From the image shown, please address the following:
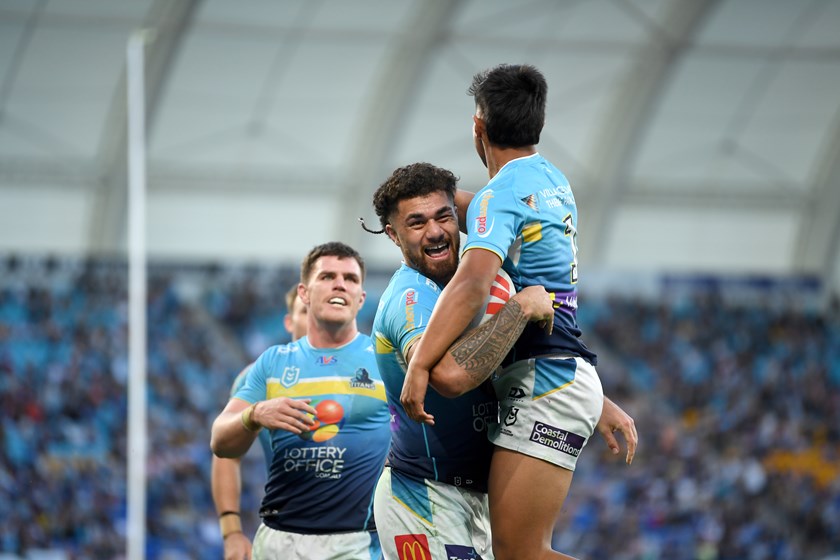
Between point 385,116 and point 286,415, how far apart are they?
21.5 meters

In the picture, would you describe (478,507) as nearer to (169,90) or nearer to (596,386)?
(596,386)

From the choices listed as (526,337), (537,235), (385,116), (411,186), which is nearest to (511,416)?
(526,337)

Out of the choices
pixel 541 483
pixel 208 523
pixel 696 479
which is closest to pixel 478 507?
pixel 541 483

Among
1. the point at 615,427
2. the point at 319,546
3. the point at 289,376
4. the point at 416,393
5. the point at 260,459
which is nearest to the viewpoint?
the point at 416,393

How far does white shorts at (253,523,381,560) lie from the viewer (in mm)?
6203

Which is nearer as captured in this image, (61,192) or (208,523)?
(208,523)

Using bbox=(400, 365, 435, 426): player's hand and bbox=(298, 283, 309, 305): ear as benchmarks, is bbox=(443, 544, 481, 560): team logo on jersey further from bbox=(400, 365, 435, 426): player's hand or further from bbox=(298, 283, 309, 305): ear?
bbox=(298, 283, 309, 305): ear

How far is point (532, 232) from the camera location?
4484mm

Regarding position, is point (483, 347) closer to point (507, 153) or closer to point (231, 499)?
point (507, 153)

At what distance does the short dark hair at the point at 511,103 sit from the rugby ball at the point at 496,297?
23.0 inches

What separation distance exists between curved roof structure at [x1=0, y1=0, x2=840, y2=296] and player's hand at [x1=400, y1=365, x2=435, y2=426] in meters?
20.3

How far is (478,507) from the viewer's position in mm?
4836

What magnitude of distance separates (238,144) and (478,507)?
22678 millimetres

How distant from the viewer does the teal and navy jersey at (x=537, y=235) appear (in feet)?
14.4
